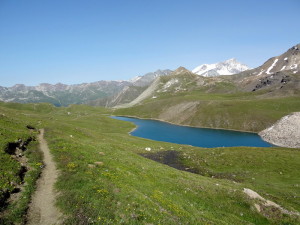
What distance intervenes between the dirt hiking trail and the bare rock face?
400 ft

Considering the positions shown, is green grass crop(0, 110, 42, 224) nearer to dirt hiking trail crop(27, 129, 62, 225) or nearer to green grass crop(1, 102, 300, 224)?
dirt hiking trail crop(27, 129, 62, 225)

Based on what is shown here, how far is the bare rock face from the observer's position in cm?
11225

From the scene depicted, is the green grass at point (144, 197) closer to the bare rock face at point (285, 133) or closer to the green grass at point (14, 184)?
the green grass at point (14, 184)

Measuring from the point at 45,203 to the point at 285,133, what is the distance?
141 m

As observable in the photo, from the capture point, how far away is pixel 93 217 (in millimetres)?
15422

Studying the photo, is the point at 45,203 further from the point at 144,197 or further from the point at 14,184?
the point at 144,197

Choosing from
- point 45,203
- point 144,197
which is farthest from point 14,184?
point 144,197

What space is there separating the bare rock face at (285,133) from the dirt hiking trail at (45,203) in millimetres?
121978

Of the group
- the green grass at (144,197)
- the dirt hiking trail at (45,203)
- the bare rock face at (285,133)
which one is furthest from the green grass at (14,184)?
the bare rock face at (285,133)

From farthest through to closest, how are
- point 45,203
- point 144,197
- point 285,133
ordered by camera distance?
point 285,133 → point 144,197 → point 45,203

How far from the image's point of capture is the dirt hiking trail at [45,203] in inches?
602

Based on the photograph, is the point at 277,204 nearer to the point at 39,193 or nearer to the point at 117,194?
the point at 117,194

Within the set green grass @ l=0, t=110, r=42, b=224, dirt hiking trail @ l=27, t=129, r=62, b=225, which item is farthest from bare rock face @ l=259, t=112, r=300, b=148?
green grass @ l=0, t=110, r=42, b=224

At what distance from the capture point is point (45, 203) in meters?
17.5
